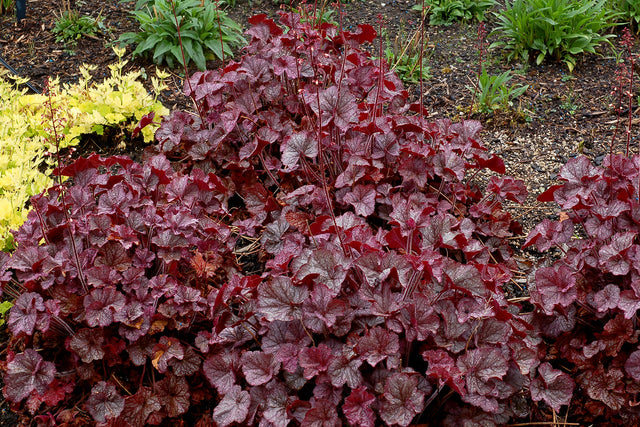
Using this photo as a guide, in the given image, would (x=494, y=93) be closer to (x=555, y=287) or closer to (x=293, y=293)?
(x=555, y=287)

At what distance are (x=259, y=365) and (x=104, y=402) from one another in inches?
24.3

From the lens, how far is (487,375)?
187 centimetres

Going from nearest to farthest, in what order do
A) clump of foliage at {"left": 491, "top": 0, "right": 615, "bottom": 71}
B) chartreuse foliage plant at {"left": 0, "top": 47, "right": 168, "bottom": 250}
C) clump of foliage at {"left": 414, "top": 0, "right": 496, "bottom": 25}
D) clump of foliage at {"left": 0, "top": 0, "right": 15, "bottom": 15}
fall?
1. chartreuse foliage plant at {"left": 0, "top": 47, "right": 168, "bottom": 250}
2. clump of foliage at {"left": 491, "top": 0, "right": 615, "bottom": 71}
3. clump of foliage at {"left": 414, "top": 0, "right": 496, "bottom": 25}
4. clump of foliage at {"left": 0, "top": 0, "right": 15, "bottom": 15}

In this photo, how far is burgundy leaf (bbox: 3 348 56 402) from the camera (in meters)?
2.04

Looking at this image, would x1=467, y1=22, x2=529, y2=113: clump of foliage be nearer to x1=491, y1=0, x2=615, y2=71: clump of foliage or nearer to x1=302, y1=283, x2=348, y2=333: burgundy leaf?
x1=491, y1=0, x2=615, y2=71: clump of foliage

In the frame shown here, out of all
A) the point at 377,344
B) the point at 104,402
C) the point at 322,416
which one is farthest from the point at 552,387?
the point at 104,402

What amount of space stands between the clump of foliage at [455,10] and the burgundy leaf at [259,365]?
3.75 m

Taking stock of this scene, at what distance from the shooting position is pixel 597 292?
2164 millimetres

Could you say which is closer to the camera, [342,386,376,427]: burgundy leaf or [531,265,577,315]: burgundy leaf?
[342,386,376,427]: burgundy leaf

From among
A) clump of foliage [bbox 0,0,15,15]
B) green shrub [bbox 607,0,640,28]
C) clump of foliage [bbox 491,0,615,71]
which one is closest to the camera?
clump of foliage [bbox 491,0,615,71]

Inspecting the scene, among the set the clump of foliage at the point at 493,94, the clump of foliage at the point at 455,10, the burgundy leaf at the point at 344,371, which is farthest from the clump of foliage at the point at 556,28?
the burgundy leaf at the point at 344,371

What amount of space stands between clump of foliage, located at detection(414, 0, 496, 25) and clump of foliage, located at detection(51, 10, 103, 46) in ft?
9.23

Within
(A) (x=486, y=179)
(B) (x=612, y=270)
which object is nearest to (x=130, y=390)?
(B) (x=612, y=270)

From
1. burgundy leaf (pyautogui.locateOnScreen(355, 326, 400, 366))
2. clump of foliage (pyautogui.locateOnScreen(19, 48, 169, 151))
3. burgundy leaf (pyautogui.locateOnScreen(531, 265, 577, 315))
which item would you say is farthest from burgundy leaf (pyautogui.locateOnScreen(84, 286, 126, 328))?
burgundy leaf (pyautogui.locateOnScreen(531, 265, 577, 315))
